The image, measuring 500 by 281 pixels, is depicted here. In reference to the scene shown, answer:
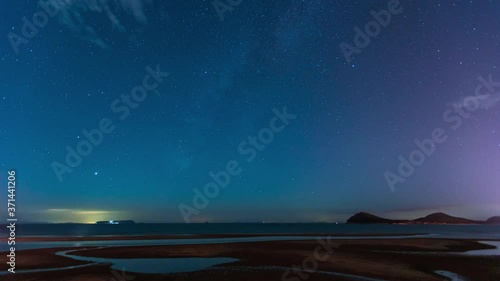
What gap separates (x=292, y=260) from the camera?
100ft

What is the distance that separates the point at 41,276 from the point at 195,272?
9769 mm

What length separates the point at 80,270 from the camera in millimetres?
25516

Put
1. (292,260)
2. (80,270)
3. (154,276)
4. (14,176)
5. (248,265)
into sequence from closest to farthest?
(14,176) < (154,276) < (80,270) < (248,265) < (292,260)

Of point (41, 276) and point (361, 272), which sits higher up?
point (41, 276)

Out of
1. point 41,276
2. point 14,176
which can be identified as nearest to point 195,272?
point 41,276

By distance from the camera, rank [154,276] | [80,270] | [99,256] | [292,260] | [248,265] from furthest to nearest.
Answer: [99,256]
[292,260]
[248,265]
[80,270]
[154,276]

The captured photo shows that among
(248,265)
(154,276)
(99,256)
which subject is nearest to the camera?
(154,276)

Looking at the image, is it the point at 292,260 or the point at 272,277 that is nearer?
the point at 272,277

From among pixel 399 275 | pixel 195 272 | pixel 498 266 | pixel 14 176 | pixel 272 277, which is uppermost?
pixel 14 176

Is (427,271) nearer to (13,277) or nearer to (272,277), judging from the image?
(272,277)

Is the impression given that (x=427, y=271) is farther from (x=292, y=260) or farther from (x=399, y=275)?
(x=292, y=260)

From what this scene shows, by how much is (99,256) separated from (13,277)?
1230 centimetres

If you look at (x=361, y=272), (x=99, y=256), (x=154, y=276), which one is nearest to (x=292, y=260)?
(x=361, y=272)

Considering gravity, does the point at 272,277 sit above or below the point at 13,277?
below
